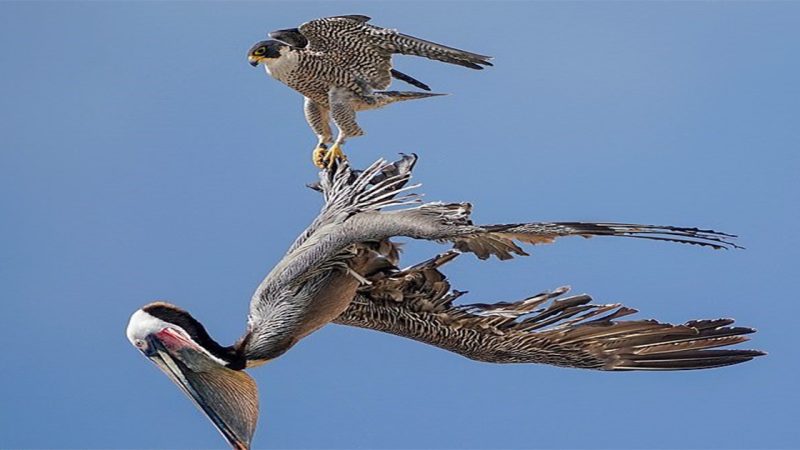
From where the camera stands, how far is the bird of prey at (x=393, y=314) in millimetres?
9062

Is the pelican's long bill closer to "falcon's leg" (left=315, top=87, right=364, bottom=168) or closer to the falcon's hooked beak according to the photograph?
the falcon's hooked beak

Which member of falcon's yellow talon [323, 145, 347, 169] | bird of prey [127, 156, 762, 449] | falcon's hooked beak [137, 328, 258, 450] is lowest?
falcon's hooked beak [137, 328, 258, 450]

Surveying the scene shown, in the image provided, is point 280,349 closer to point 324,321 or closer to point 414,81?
point 324,321

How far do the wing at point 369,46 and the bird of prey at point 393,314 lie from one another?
87 centimetres

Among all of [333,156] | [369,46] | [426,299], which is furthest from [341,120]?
[426,299]

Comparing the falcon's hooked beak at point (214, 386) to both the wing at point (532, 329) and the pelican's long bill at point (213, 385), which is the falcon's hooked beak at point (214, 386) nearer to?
the pelican's long bill at point (213, 385)

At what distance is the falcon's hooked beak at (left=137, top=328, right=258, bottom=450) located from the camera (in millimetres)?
9383

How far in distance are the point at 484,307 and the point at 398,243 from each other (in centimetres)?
70

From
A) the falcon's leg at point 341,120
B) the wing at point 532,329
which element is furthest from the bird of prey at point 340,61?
the wing at point 532,329

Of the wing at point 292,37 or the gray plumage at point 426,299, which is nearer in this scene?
the gray plumage at point 426,299

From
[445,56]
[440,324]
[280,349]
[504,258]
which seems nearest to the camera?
[504,258]

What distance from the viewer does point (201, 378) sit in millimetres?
9523

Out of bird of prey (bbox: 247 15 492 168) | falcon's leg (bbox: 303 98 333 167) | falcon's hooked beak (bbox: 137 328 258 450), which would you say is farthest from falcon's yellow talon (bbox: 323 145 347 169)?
falcon's hooked beak (bbox: 137 328 258 450)

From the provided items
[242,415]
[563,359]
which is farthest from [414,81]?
[242,415]
